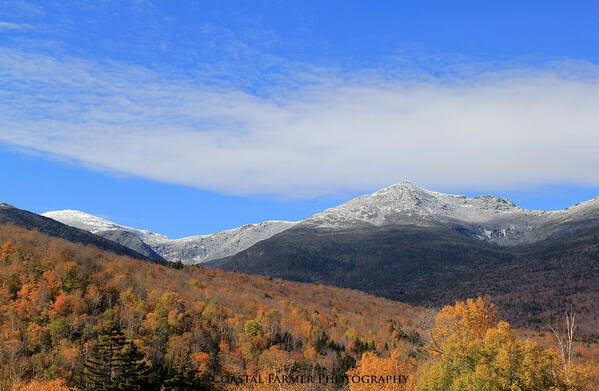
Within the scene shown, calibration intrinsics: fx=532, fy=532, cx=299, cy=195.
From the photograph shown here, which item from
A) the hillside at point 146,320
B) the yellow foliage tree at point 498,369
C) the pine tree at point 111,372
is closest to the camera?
the yellow foliage tree at point 498,369

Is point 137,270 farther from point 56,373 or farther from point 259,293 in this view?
point 56,373

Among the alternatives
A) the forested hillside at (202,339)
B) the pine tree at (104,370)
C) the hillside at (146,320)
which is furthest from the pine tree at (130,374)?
the hillside at (146,320)

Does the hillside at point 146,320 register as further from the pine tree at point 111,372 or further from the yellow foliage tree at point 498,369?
the yellow foliage tree at point 498,369

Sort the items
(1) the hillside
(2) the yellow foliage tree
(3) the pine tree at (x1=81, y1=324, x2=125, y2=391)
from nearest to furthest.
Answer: (2) the yellow foliage tree < (3) the pine tree at (x1=81, y1=324, x2=125, y2=391) < (1) the hillside

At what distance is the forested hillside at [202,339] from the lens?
6391cm

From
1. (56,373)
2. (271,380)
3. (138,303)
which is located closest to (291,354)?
(271,380)

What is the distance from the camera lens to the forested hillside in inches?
2516

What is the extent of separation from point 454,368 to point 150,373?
4965 cm

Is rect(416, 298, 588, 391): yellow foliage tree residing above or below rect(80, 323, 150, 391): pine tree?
above

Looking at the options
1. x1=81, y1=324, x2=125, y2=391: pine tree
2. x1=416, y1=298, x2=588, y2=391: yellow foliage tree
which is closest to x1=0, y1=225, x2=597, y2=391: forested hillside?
x1=416, y1=298, x2=588, y2=391: yellow foliage tree

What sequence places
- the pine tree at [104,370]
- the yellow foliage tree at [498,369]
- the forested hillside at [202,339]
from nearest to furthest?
1. the yellow foliage tree at [498,369]
2. the forested hillside at [202,339]
3. the pine tree at [104,370]

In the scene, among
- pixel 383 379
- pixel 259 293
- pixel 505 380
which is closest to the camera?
pixel 505 380

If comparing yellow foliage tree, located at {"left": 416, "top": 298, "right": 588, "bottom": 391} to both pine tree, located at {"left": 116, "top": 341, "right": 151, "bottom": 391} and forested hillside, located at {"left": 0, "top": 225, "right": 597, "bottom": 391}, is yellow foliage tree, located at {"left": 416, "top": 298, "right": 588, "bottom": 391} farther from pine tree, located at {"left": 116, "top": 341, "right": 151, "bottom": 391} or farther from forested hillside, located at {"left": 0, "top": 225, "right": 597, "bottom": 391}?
pine tree, located at {"left": 116, "top": 341, "right": 151, "bottom": 391}

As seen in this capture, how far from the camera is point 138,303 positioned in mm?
116625
